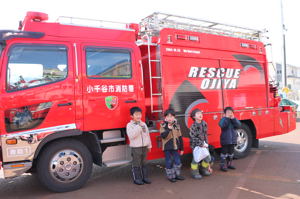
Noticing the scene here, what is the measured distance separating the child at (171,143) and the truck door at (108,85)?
0.70 m

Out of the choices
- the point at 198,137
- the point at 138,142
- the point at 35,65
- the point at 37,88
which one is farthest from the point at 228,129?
the point at 35,65

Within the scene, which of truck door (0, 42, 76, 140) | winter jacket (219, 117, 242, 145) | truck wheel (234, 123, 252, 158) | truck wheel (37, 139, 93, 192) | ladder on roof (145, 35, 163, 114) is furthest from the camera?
truck wheel (234, 123, 252, 158)

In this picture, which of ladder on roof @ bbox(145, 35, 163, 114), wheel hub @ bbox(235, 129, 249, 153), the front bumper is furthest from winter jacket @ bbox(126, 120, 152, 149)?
wheel hub @ bbox(235, 129, 249, 153)

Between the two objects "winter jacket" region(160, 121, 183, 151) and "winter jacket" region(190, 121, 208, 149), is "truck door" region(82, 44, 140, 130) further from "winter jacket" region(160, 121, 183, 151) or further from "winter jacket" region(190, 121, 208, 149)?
"winter jacket" region(190, 121, 208, 149)

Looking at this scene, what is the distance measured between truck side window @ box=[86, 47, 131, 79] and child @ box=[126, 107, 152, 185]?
2.52ft

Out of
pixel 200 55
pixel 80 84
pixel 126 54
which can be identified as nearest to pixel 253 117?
pixel 200 55

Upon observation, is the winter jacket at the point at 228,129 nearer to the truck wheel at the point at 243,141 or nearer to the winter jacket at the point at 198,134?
the winter jacket at the point at 198,134

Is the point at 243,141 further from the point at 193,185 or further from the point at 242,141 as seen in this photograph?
the point at 193,185

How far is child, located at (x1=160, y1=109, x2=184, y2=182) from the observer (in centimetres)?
528

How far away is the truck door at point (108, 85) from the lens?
4.95 m

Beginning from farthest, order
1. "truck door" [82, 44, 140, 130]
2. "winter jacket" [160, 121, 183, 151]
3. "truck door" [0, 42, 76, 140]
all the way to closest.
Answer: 1. "winter jacket" [160, 121, 183, 151]
2. "truck door" [82, 44, 140, 130]
3. "truck door" [0, 42, 76, 140]

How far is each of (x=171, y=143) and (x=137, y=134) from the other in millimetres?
722

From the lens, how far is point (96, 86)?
4992mm

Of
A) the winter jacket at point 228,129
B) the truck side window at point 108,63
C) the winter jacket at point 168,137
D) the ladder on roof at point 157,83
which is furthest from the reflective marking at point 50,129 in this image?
the winter jacket at point 228,129
